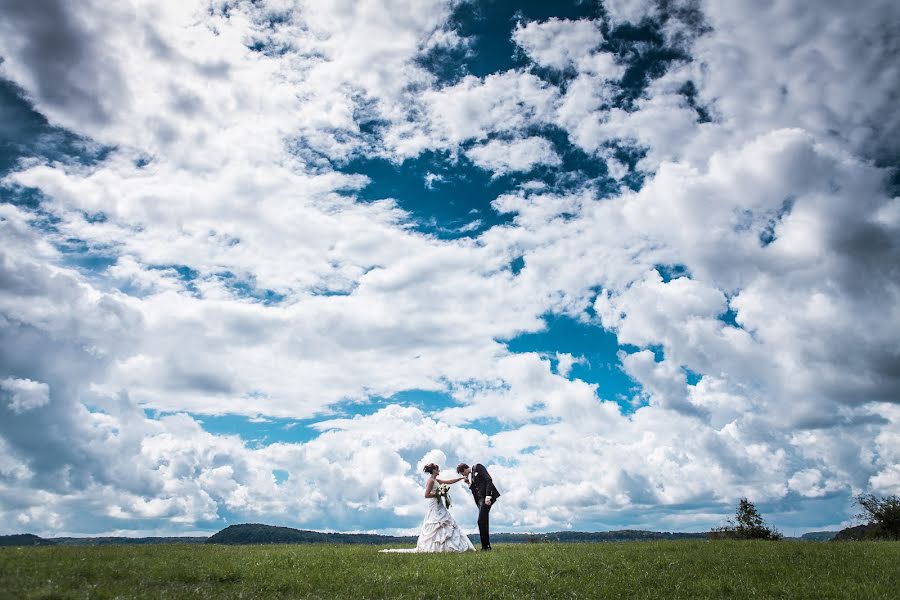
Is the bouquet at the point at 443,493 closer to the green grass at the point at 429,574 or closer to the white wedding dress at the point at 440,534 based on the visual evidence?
the white wedding dress at the point at 440,534

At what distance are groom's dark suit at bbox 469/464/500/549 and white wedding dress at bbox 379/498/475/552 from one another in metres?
0.93

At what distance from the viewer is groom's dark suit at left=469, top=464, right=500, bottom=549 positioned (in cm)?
3089

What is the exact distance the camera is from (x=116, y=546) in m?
24.7

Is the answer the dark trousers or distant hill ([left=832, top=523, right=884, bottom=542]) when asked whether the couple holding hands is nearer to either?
the dark trousers

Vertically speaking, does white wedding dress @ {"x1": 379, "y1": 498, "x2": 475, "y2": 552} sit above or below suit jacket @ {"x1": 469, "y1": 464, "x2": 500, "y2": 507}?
below

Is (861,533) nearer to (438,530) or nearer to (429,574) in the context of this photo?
(438,530)

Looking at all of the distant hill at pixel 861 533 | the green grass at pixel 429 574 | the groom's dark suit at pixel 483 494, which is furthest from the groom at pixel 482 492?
the distant hill at pixel 861 533

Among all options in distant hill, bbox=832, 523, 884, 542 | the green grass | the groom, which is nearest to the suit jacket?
the groom

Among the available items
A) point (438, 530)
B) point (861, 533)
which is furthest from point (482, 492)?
point (861, 533)

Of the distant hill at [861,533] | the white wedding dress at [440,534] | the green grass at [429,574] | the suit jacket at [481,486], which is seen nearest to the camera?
the green grass at [429,574]

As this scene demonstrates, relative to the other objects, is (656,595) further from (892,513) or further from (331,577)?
(892,513)

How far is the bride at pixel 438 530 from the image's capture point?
3003 cm

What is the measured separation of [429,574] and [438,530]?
9.67 m

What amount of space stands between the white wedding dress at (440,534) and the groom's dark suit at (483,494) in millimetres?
928
